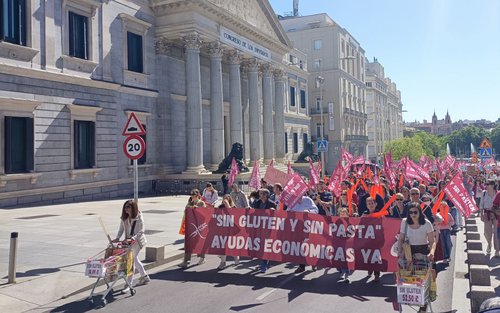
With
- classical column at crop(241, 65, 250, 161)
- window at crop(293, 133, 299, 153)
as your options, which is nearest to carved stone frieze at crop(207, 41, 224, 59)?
classical column at crop(241, 65, 250, 161)

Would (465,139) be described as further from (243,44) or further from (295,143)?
(243,44)

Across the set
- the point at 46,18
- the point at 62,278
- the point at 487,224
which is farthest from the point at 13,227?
the point at 487,224

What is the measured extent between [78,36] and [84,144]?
5945mm

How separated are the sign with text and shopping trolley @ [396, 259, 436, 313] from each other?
96.2ft

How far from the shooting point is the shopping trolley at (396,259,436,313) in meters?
6.09

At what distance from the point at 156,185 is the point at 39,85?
1130 cm

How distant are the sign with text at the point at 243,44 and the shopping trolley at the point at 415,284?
29.3m

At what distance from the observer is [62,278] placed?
30.4 ft

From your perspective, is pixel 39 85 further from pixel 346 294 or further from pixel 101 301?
pixel 346 294

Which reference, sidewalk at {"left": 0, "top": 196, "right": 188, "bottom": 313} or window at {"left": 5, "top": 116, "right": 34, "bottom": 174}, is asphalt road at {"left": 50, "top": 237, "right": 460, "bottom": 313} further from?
window at {"left": 5, "top": 116, "right": 34, "bottom": 174}

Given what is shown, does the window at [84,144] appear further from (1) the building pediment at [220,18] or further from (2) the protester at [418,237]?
(2) the protester at [418,237]

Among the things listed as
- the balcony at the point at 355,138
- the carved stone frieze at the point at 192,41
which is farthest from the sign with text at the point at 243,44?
the balcony at the point at 355,138

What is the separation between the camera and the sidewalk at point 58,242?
8500 mm


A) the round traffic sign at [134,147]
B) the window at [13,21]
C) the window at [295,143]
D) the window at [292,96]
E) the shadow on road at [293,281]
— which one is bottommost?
the shadow on road at [293,281]
